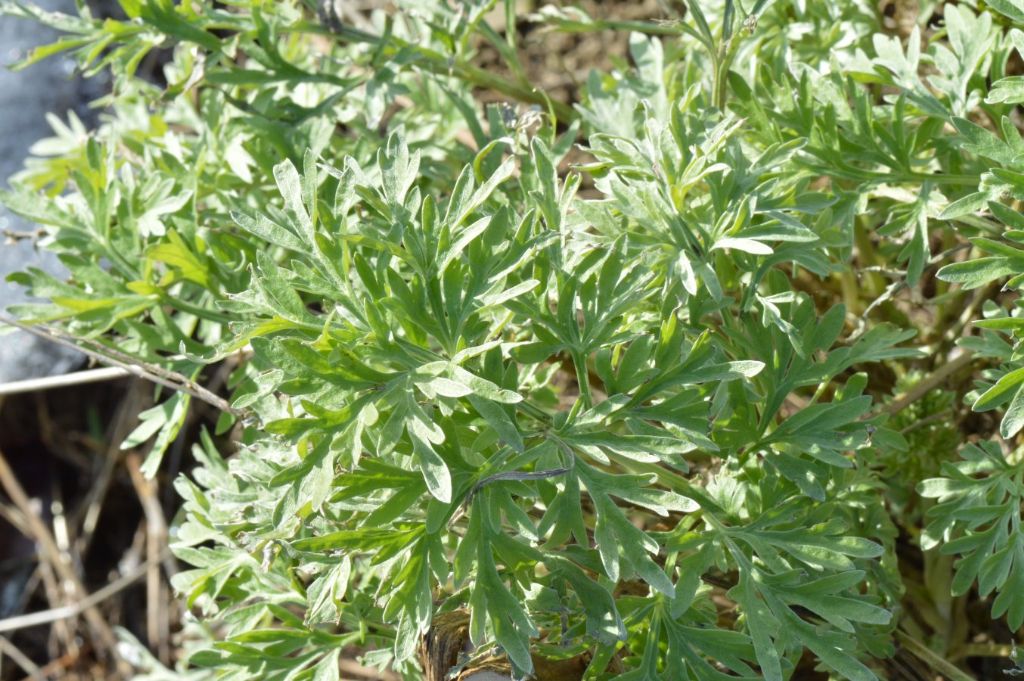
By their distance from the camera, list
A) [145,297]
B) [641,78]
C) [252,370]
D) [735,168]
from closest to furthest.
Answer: [735,168] < [252,370] < [145,297] < [641,78]

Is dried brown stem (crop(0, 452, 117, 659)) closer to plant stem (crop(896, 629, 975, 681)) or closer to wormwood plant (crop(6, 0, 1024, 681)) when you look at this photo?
wormwood plant (crop(6, 0, 1024, 681))

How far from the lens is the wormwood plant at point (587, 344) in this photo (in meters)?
1.46

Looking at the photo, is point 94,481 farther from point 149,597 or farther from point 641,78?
point 641,78

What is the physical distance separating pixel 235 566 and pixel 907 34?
6.57 feet

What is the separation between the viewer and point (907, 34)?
255cm

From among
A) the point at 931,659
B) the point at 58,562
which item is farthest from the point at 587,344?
the point at 58,562

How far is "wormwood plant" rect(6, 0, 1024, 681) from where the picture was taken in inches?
57.6

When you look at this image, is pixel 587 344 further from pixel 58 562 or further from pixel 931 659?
pixel 58 562

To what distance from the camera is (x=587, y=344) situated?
1.57m

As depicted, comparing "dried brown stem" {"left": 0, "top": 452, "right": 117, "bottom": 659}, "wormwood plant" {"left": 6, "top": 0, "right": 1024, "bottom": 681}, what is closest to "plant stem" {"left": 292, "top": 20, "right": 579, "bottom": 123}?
"wormwood plant" {"left": 6, "top": 0, "right": 1024, "bottom": 681}

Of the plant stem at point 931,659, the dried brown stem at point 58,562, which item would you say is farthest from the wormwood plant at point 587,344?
the dried brown stem at point 58,562

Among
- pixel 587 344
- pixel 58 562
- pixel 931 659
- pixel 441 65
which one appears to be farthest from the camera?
pixel 58 562

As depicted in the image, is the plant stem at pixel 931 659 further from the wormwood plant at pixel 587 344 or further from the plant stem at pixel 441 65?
the plant stem at pixel 441 65

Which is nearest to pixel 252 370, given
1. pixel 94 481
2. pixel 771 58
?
pixel 771 58
